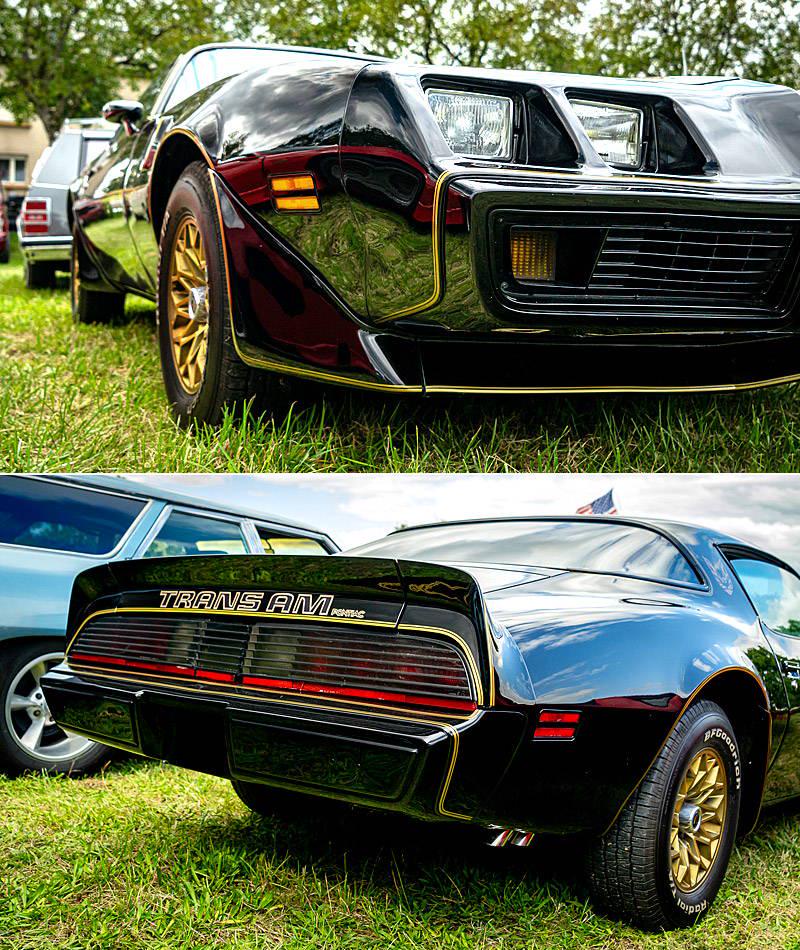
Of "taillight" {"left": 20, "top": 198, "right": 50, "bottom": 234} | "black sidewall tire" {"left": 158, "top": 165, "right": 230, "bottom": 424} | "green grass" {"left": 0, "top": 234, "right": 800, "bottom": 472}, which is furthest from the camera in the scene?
"taillight" {"left": 20, "top": 198, "right": 50, "bottom": 234}

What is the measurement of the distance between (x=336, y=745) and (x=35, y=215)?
27.5 feet

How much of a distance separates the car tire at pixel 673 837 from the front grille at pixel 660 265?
0.98 m

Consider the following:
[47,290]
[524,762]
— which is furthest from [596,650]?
[47,290]

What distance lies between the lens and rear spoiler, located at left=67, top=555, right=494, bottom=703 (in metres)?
1.64

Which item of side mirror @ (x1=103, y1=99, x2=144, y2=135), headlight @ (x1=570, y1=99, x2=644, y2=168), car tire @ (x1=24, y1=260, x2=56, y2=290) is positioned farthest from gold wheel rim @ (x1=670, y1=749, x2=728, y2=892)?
car tire @ (x1=24, y1=260, x2=56, y2=290)

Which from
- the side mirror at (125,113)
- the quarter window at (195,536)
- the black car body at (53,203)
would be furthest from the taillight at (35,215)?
the quarter window at (195,536)

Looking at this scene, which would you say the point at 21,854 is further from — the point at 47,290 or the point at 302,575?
the point at 47,290

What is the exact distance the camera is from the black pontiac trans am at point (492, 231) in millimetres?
2188

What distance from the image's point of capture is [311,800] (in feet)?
7.67

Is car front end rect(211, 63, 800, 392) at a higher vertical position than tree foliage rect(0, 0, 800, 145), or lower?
lower

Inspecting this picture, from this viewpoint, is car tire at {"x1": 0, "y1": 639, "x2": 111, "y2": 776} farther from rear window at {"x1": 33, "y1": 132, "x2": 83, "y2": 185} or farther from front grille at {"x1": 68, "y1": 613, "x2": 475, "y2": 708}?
rear window at {"x1": 33, "y1": 132, "x2": 83, "y2": 185}

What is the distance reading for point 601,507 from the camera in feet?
7.78

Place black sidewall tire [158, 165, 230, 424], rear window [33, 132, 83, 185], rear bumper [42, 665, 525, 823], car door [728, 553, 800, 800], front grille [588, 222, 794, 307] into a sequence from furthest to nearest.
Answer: rear window [33, 132, 83, 185] → black sidewall tire [158, 165, 230, 424] → car door [728, 553, 800, 800] → front grille [588, 222, 794, 307] → rear bumper [42, 665, 525, 823]

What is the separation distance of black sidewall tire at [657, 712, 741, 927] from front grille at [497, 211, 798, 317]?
1.00m
